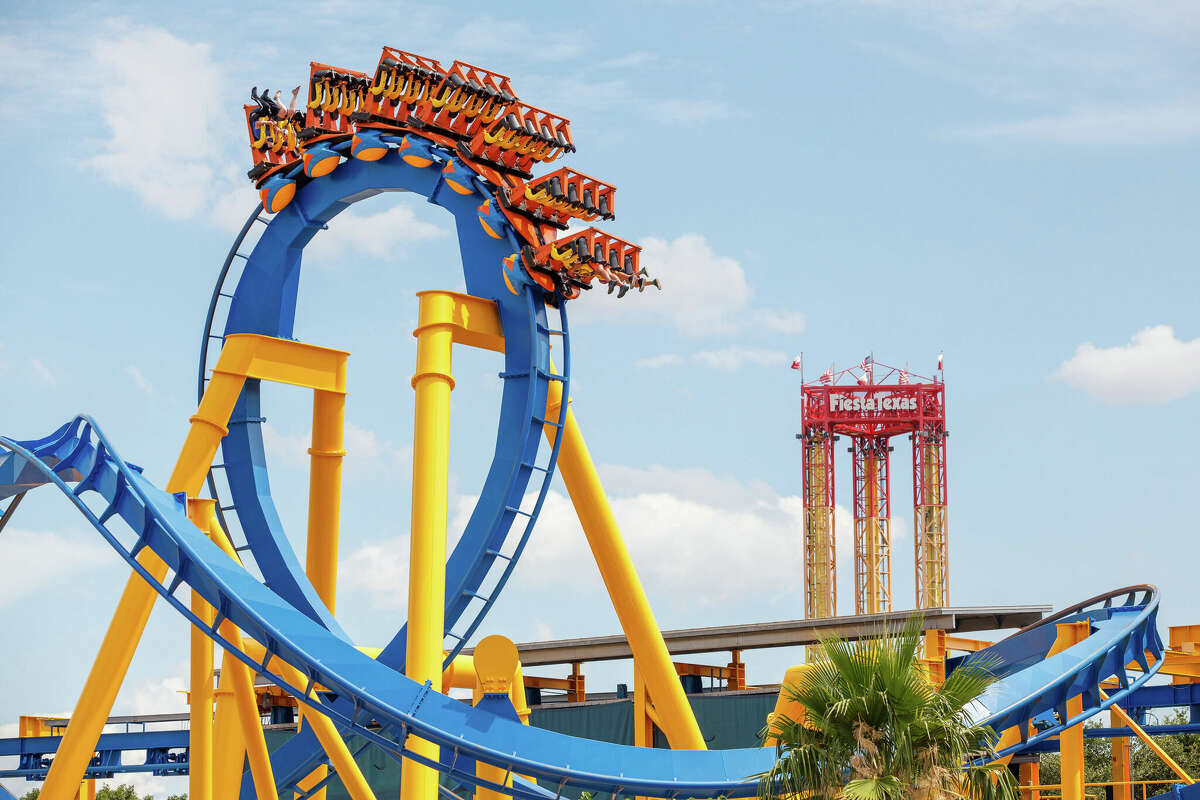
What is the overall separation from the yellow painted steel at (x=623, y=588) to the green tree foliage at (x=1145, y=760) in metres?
28.5

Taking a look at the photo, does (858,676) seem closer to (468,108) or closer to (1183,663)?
(468,108)

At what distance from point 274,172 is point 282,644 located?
27.5 ft

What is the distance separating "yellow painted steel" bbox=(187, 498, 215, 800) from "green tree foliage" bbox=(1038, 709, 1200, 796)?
32.5 metres

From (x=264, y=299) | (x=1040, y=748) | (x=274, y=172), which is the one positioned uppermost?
(x=274, y=172)

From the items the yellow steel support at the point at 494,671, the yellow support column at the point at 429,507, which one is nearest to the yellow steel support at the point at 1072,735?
the yellow steel support at the point at 494,671

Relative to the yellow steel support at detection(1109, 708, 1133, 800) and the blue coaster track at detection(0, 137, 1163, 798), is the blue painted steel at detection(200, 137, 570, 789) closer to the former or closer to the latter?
the blue coaster track at detection(0, 137, 1163, 798)

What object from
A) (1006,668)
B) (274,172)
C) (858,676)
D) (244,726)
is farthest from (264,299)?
(858,676)

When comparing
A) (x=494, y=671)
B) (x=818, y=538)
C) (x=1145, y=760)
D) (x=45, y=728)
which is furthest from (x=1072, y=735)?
(x=818, y=538)

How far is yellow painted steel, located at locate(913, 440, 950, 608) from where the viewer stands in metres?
63.3

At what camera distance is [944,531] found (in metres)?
65.0

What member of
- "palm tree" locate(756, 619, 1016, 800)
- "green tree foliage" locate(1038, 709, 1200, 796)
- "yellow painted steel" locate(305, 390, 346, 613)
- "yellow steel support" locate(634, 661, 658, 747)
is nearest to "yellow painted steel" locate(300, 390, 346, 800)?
"yellow painted steel" locate(305, 390, 346, 613)

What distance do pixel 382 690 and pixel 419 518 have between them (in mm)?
1997

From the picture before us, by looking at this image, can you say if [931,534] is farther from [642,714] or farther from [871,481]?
[642,714]

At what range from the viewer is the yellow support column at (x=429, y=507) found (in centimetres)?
1727
